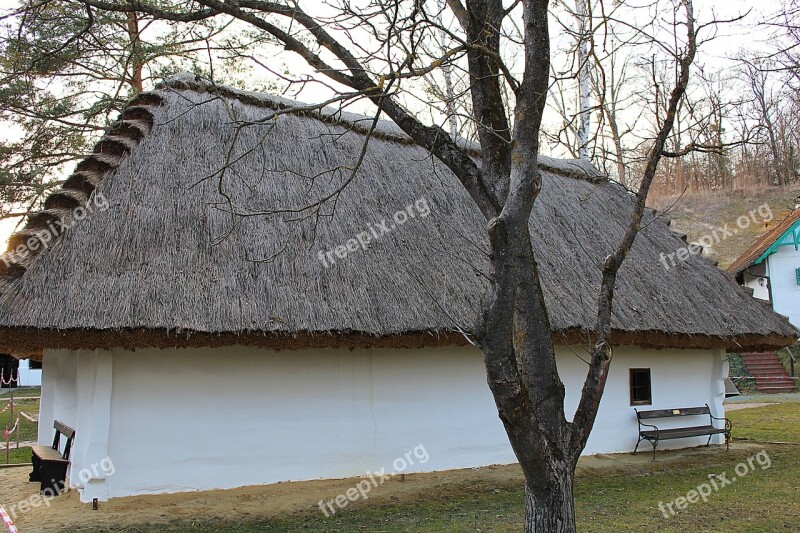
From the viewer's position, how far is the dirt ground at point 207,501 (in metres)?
6.58

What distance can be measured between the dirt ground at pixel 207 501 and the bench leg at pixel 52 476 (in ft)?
0.51

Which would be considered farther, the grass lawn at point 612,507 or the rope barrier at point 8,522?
the grass lawn at point 612,507

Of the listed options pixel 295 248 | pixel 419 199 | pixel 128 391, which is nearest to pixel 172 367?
pixel 128 391

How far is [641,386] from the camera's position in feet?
37.0

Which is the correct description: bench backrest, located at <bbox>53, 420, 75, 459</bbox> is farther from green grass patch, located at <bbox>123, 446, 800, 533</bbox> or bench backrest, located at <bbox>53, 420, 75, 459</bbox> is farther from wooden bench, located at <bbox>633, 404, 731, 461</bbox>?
wooden bench, located at <bbox>633, 404, 731, 461</bbox>

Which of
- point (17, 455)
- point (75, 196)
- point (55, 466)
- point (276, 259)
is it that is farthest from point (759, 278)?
point (55, 466)

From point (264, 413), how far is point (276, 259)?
1.89 m

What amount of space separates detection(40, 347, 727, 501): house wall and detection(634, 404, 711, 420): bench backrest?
1435mm

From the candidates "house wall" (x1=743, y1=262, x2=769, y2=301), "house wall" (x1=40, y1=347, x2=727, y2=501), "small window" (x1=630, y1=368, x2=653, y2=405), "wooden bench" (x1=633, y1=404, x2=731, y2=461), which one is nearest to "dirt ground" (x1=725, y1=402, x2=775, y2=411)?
"wooden bench" (x1=633, y1=404, x2=731, y2=461)

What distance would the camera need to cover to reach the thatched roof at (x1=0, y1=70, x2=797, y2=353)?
6.96 m

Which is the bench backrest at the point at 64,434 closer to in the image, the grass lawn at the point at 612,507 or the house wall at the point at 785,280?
the grass lawn at the point at 612,507

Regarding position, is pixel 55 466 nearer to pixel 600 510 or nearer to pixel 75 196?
pixel 75 196

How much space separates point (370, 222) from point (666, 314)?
499cm

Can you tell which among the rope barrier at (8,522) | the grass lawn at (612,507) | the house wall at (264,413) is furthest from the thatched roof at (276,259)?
the grass lawn at (612,507)
